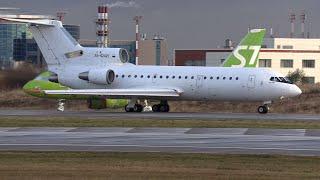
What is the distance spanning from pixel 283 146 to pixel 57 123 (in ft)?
49.3

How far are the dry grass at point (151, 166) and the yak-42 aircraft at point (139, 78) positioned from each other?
28493mm

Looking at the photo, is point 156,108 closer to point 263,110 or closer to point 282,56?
point 263,110

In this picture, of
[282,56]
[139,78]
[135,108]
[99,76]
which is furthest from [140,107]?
[282,56]

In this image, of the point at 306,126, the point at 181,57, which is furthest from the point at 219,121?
the point at 181,57

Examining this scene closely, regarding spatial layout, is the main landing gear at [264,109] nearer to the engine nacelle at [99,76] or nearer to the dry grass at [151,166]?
the engine nacelle at [99,76]

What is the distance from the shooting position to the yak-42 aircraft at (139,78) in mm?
53388

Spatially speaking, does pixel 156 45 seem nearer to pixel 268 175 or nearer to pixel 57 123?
pixel 57 123

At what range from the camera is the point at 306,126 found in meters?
39.7

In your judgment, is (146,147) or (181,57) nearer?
(146,147)

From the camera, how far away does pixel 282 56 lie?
5118 inches

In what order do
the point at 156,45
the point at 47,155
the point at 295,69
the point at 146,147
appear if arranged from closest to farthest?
1. the point at 47,155
2. the point at 146,147
3. the point at 295,69
4. the point at 156,45

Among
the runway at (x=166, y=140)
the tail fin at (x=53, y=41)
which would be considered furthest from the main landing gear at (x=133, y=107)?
the runway at (x=166, y=140)

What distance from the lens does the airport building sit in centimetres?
12950

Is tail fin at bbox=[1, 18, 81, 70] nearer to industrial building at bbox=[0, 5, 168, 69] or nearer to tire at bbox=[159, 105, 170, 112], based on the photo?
tire at bbox=[159, 105, 170, 112]
